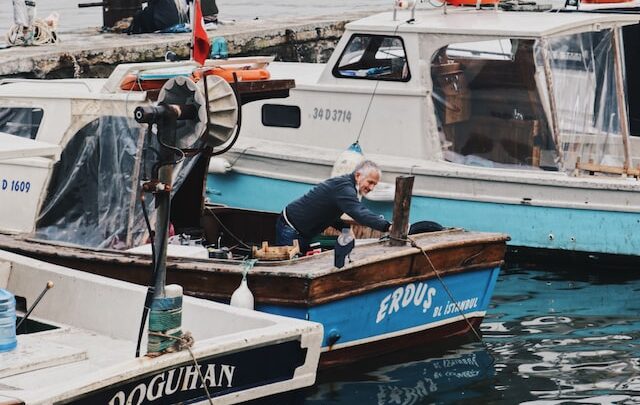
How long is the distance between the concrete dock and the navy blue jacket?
693 cm

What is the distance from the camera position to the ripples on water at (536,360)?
33.2ft

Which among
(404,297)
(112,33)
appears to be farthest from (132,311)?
(112,33)

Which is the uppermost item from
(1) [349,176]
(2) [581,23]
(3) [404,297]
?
(2) [581,23]

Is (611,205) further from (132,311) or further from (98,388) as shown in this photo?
(98,388)

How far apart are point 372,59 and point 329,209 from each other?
397 centimetres

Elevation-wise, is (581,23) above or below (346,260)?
above

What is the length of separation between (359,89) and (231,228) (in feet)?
8.78

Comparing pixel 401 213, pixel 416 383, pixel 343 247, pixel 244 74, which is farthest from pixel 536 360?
pixel 244 74

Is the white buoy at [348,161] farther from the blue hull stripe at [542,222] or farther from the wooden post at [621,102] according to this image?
the wooden post at [621,102]

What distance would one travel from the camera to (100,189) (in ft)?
35.1

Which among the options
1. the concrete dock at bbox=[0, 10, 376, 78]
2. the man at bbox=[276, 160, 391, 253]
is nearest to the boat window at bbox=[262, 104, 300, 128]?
the concrete dock at bbox=[0, 10, 376, 78]

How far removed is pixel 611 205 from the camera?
42.7ft

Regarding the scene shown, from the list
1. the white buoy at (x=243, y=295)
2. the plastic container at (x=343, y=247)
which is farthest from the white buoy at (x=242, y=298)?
the plastic container at (x=343, y=247)

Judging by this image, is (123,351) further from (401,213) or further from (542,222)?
(542,222)
